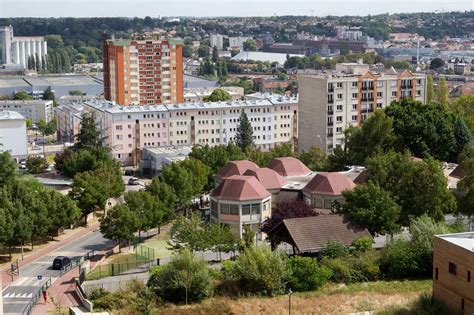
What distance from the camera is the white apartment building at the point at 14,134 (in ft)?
152

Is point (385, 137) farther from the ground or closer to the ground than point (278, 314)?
farther from the ground

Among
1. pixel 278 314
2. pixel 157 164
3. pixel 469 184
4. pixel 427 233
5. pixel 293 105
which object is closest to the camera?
pixel 278 314

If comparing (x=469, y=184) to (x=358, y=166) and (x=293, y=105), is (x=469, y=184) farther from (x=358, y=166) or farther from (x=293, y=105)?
(x=293, y=105)

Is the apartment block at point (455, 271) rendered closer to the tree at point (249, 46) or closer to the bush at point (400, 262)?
the bush at point (400, 262)

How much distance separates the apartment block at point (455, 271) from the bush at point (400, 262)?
2080 millimetres

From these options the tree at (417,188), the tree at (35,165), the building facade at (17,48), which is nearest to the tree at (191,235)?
the tree at (417,188)

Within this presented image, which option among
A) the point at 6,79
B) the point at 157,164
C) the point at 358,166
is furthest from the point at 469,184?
the point at 6,79

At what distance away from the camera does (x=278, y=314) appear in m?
19.4

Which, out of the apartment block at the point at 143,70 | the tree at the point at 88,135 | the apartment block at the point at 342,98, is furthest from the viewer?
the apartment block at the point at 143,70

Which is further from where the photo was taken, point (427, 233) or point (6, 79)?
point (6, 79)

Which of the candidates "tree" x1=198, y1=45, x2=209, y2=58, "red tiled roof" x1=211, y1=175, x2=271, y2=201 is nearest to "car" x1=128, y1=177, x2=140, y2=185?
"red tiled roof" x1=211, y1=175, x2=271, y2=201

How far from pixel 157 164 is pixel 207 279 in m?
22.5

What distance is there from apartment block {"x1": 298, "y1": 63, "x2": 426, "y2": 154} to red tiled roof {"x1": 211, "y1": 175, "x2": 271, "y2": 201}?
53.5 ft

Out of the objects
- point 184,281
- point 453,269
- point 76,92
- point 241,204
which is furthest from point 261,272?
point 76,92
